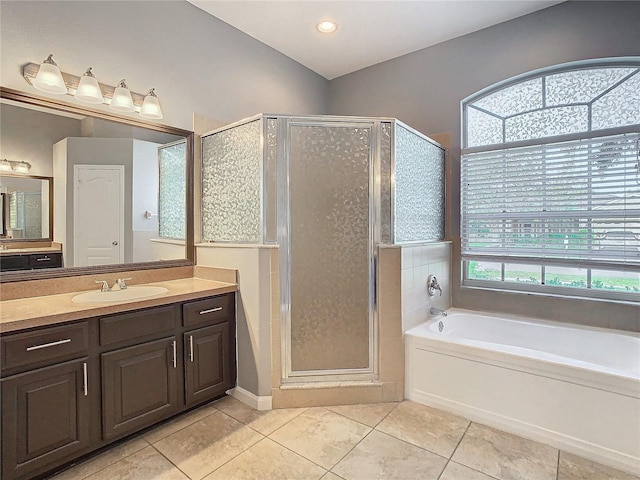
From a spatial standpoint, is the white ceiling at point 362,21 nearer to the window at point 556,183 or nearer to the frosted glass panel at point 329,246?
the window at point 556,183

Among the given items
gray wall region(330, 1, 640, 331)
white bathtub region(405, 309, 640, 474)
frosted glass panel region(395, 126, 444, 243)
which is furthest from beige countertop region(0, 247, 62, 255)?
gray wall region(330, 1, 640, 331)

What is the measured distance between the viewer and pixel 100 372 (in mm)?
1765

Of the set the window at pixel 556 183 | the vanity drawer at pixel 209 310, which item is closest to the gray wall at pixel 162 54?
the vanity drawer at pixel 209 310

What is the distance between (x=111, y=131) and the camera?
7.43 feet

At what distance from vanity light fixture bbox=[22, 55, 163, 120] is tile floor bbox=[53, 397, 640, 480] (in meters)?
2.10

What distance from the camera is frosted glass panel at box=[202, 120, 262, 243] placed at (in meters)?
2.36

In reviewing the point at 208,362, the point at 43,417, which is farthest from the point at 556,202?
the point at 43,417

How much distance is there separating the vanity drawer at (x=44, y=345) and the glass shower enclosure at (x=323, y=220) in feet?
3.65

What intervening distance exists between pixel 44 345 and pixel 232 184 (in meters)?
1.47

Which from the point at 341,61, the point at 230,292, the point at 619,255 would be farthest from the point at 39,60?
the point at 619,255

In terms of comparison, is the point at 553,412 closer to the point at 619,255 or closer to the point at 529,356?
the point at 529,356

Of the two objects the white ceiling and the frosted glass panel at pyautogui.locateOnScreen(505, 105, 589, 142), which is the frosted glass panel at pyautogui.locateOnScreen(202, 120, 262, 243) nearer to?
the white ceiling

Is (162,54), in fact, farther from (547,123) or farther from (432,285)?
(547,123)

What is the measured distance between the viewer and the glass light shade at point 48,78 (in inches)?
75.2
